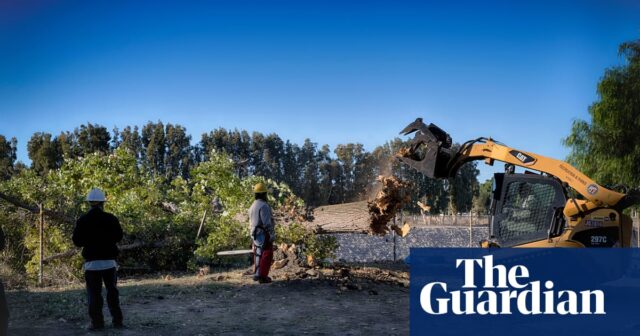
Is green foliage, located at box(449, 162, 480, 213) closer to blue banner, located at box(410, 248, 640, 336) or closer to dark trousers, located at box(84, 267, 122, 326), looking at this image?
blue banner, located at box(410, 248, 640, 336)

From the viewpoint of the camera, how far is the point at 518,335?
8320 mm

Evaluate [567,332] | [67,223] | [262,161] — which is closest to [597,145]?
[567,332]

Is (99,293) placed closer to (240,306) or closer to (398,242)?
(240,306)

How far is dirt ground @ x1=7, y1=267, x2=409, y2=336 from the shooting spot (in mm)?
8164

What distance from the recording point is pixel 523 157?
9.70 meters

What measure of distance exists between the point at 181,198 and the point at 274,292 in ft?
20.2

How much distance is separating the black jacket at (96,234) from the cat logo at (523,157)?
5715mm

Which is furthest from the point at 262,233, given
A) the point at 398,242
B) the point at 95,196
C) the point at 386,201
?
the point at 398,242

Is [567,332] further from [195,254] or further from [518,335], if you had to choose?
[195,254]

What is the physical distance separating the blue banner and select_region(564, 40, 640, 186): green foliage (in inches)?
470

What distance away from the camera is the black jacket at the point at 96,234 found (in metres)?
7.87

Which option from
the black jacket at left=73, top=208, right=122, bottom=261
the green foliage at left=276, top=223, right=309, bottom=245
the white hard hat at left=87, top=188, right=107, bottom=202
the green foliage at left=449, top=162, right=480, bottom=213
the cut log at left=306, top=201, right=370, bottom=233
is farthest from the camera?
the green foliage at left=449, top=162, right=480, bottom=213

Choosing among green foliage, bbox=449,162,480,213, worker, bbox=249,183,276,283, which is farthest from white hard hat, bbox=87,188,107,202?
green foliage, bbox=449,162,480,213

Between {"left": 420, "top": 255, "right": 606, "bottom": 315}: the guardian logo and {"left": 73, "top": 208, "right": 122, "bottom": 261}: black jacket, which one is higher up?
{"left": 73, "top": 208, "right": 122, "bottom": 261}: black jacket
